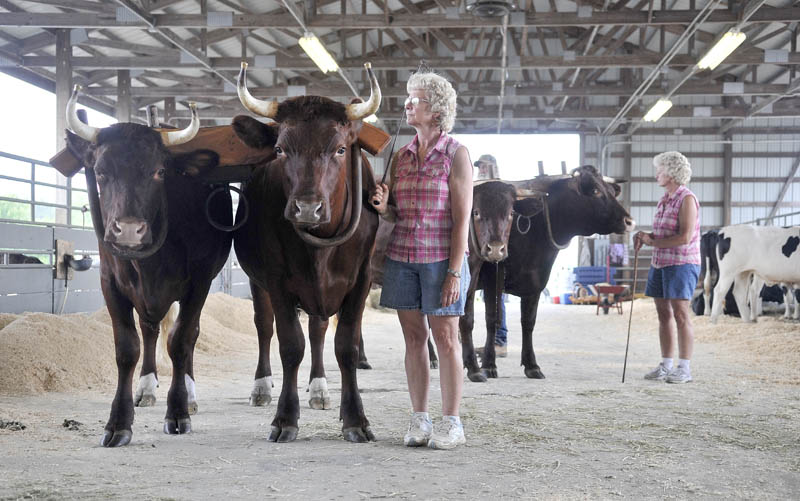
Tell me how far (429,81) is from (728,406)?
350 centimetres

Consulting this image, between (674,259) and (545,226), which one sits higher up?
(545,226)

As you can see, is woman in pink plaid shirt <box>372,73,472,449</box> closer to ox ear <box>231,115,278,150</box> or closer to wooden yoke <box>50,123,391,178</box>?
wooden yoke <box>50,123,391,178</box>

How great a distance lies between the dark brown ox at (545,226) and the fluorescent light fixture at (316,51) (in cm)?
744

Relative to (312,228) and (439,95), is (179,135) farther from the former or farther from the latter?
(439,95)

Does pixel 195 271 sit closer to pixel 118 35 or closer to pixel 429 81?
pixel 429 81

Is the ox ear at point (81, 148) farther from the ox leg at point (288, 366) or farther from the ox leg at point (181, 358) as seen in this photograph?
the ox leg at point (288, 366)

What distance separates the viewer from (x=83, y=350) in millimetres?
7004

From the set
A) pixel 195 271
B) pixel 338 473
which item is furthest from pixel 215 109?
pixel 338 473

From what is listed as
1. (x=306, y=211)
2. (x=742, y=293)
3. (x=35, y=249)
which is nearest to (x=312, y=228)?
(x=306, y=211)

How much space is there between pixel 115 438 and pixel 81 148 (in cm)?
173

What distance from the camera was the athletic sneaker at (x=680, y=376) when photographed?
703 centimetres

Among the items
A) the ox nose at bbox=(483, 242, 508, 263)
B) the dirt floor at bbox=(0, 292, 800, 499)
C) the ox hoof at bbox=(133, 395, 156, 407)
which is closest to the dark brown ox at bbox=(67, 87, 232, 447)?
the dirt floor at bbox=(0, 292, 800, 499)

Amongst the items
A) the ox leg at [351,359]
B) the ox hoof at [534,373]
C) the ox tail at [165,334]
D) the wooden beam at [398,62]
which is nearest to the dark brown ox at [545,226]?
the ox hoof at [534,373]

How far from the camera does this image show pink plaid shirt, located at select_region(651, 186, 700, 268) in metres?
6.91
